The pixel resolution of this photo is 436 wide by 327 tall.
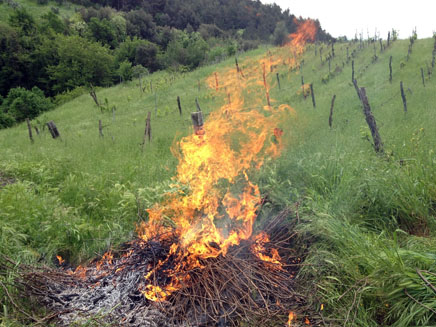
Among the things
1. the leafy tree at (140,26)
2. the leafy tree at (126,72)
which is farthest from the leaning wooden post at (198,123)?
the leafy tree at (140,26)

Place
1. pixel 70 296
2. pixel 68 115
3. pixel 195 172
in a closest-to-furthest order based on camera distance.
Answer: pixel 70 296
pixel 195 172
pixel 68 115

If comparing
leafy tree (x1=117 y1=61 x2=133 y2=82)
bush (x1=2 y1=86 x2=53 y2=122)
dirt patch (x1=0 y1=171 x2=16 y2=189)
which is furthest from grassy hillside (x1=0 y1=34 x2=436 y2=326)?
leafy tree (x1=117 y1=61 x2=133 y2=82)

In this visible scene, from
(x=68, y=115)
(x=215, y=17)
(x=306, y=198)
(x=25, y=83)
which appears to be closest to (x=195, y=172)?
(x=306, y=198)

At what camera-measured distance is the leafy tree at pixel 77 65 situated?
38.5 metres

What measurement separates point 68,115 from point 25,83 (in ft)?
79.0

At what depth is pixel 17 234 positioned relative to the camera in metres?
4.29

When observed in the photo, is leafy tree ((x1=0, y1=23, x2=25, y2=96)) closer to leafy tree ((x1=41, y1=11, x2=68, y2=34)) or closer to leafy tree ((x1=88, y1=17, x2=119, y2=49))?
leafy tree ((x1=41, y1=11, x2=68, y2=34))

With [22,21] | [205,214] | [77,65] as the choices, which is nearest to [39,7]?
[22,21]

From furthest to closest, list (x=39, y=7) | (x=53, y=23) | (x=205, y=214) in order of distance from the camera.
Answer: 1. (x=39, y=7)
2. (x=53, y=23)
3. (x=205, y=214)

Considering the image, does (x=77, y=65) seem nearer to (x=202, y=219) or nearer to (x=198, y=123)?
(x=198, y=123)

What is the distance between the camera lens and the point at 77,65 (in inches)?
1538

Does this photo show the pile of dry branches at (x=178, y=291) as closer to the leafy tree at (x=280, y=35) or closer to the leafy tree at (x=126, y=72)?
the leafy tree at (x=126, y=72)

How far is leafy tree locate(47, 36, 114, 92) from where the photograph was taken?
38469 millimetres

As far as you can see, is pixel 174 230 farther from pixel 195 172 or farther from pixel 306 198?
pixel 306 198
